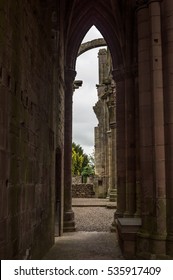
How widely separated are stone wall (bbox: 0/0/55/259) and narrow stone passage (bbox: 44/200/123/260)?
511mm

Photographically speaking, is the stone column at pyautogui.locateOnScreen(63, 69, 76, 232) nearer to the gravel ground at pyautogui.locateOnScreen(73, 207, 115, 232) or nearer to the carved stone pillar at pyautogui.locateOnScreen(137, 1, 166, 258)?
the gravel ground at pyautogui.locateOnScreen(73, 207, 115, 232)

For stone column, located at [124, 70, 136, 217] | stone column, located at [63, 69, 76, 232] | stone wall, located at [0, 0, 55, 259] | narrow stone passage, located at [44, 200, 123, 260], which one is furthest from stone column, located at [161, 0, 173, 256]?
stone column, located at [63, 69, 76, 232]

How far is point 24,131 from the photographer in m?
5.03

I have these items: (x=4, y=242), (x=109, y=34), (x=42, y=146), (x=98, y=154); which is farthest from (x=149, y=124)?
(x=98, y=154)

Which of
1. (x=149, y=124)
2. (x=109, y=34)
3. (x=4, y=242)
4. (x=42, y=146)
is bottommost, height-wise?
(x=4, y=242)

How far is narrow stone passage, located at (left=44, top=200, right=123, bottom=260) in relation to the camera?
7253 millimetres

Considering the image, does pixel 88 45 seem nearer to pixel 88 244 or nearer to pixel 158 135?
pixel 88 244

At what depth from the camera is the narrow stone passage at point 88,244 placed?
23.8ft

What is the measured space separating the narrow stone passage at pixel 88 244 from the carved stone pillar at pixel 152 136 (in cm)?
129

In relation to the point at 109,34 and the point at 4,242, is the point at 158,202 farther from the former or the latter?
the point at 109,34

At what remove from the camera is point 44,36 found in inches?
280

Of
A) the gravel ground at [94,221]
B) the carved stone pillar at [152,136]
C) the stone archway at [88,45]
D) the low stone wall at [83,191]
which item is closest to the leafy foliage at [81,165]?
the low stone wall at [83,191]

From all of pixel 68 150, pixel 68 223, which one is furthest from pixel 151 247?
pixel 68 150

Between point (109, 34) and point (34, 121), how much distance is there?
7923 mm
